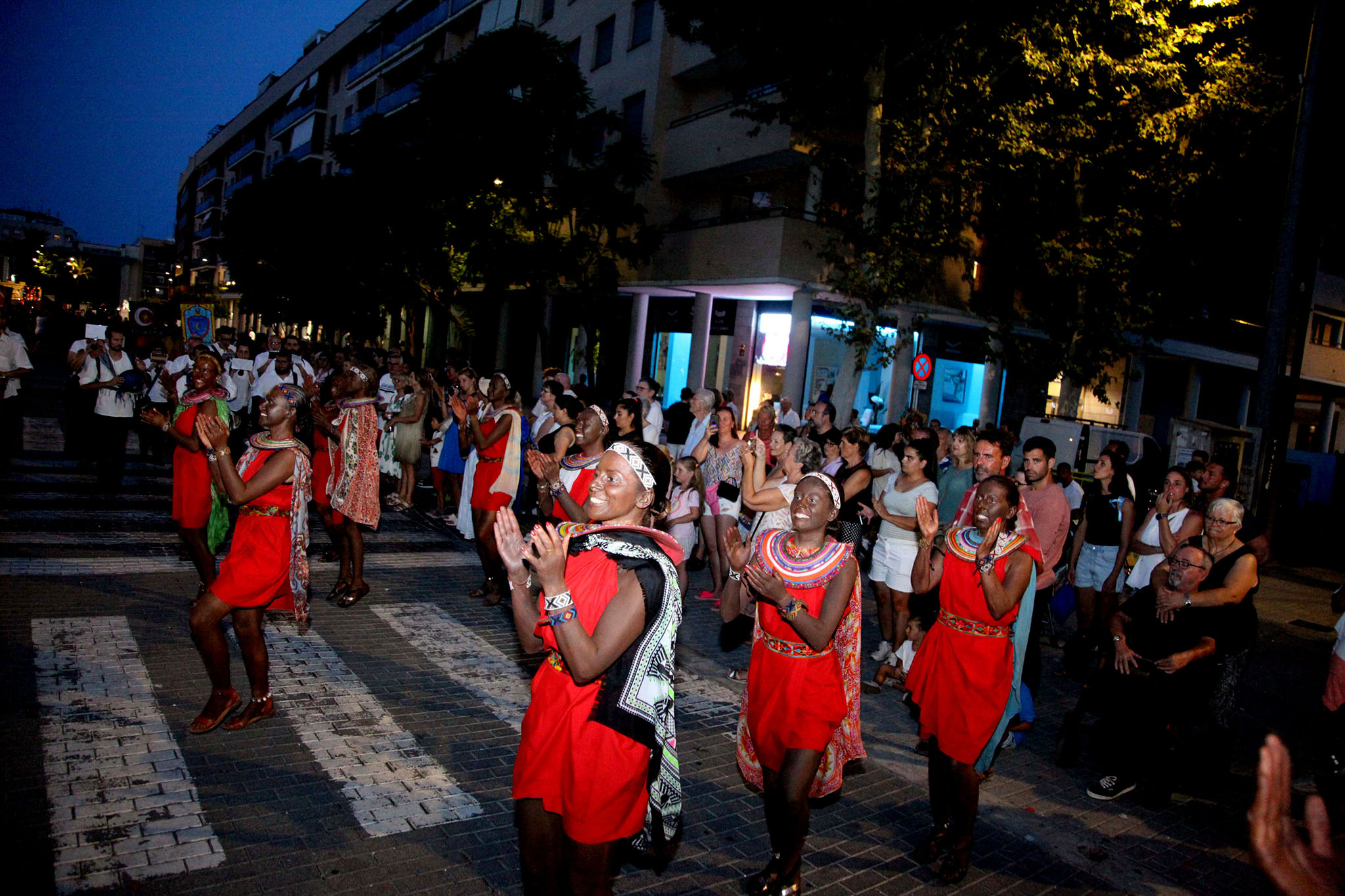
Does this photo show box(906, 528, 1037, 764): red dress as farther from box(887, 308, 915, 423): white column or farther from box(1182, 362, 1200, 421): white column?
box(1182, 362, 1200, 421): white column

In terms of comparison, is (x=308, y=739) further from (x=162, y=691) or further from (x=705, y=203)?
(x=705, y=203)

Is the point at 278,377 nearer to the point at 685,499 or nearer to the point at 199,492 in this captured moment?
the point at 199,492

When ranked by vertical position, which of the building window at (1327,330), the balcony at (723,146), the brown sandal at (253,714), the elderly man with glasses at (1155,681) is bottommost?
the brown sandal at (253,714)

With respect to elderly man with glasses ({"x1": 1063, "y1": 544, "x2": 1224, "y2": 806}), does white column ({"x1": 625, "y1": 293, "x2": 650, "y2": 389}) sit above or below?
above

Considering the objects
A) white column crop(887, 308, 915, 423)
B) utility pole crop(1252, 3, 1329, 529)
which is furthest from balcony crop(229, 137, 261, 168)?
utility pole crop(1252, 3, 1329, 529)

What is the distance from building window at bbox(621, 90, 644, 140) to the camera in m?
24.5

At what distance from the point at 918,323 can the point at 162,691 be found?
16.8 meters

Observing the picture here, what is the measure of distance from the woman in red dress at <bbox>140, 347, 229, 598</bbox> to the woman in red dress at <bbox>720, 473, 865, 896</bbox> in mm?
4684

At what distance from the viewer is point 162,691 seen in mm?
5160

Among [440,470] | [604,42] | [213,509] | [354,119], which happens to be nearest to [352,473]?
[213,509]

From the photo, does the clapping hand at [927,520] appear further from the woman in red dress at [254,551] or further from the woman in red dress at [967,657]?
the woman in red dress at [254,551]

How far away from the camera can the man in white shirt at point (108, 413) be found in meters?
10.6

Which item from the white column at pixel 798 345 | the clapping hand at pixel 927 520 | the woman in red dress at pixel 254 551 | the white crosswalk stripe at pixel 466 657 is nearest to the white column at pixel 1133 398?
the white column at pixel 798 345

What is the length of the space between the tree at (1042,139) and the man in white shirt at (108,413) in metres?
11.1
